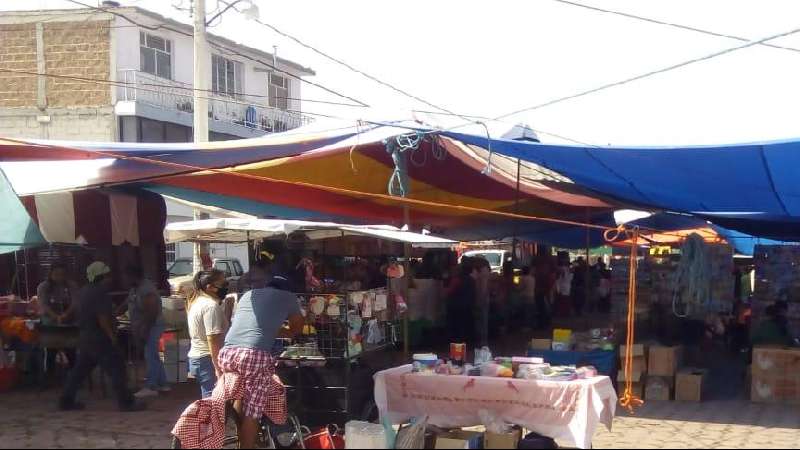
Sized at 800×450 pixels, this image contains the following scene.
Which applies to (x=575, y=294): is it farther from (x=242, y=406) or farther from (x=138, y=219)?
(x=242, y=406)

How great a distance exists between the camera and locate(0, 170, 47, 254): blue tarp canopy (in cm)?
802

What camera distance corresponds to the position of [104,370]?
823 cm

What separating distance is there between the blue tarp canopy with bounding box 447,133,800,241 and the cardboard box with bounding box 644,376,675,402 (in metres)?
2.15

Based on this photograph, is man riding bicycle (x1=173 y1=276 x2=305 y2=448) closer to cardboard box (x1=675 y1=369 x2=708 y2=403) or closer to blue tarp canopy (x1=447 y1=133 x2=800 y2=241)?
blue tarp canopy (x1=447 y1=133 x2=800 y2=241)

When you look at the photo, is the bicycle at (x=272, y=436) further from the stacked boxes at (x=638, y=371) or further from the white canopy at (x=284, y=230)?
the stacked boxes at (x=638, y=371)

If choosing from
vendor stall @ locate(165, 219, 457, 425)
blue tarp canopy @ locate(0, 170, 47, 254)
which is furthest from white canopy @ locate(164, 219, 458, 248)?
blue tarp canopy @ locate(0, 170, 47, 254)

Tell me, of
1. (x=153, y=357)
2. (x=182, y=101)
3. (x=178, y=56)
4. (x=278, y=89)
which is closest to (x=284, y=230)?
(x=153, y=357)

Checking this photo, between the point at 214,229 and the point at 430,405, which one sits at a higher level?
the point at 214,229

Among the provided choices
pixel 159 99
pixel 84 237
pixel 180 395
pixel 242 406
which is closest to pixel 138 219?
pixel 84 237

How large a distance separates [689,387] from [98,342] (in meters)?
6.21

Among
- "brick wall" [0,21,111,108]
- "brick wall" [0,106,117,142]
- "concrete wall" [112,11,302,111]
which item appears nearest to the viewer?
"brick wall" [0,106,117,142]

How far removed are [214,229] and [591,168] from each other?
394cm

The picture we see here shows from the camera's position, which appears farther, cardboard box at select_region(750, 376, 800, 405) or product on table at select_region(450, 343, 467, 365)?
cardboard box at select_region(750, 376, 800, 405)

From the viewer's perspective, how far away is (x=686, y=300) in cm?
1024
